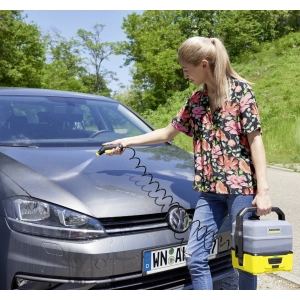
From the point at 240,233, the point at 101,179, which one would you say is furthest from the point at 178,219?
the point at 101,179

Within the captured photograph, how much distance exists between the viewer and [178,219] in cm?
264

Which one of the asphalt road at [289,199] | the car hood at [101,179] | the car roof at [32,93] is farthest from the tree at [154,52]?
the car hood at [101,179]

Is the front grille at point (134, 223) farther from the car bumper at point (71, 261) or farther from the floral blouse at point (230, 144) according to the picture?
the floral blouse at point (230, 144)

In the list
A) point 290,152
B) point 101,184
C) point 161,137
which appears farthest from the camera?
point 290,152

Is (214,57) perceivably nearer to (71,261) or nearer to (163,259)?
(163,259)

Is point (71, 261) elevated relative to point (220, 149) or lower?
lower

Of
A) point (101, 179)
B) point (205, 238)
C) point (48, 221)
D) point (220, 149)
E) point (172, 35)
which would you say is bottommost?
point (205, 238)

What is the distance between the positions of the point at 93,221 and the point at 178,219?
54 centimetres

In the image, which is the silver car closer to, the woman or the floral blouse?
the woman

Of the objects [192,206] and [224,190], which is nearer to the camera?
[224,190]

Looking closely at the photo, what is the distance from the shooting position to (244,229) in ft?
7.61

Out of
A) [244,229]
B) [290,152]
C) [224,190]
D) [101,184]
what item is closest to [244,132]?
[224,190]

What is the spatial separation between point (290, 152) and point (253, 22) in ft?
90.0
